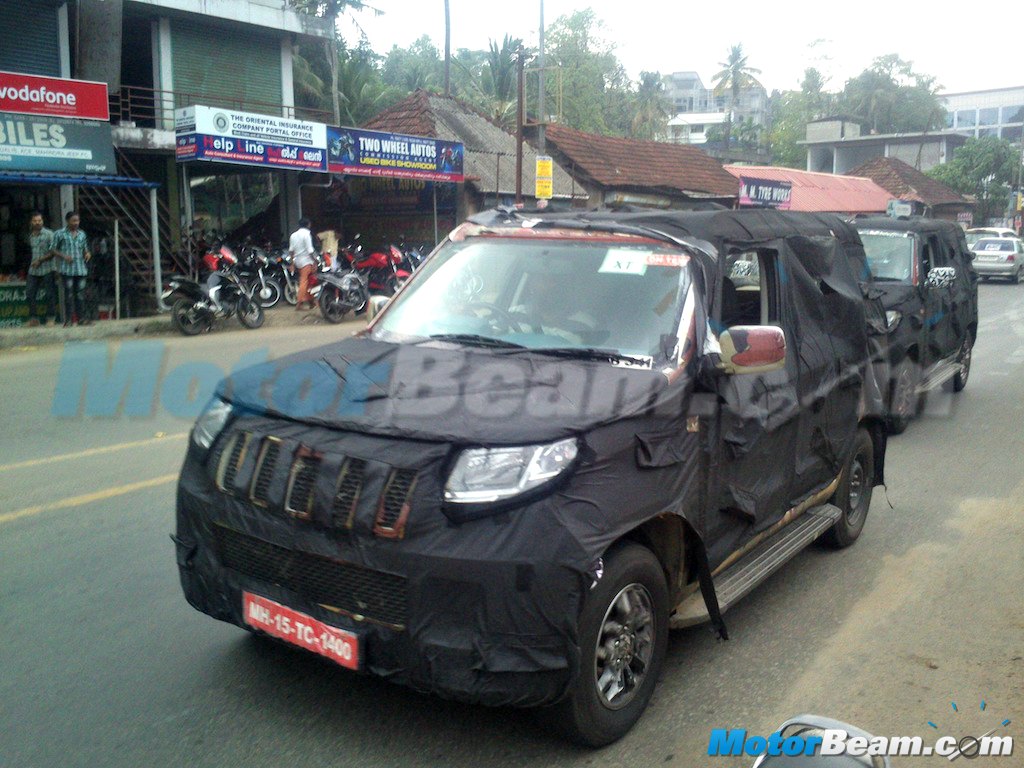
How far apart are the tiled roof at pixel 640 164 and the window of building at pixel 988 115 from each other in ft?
300

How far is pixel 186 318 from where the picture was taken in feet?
53.1

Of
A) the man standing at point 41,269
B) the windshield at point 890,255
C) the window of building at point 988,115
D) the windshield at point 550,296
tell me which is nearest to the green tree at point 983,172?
the windshield at point 890,255

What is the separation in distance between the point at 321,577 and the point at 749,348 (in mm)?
1879

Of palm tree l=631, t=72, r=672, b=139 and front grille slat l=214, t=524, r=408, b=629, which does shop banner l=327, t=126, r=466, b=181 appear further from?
palm tree l=631, t=72, r=672, b=139

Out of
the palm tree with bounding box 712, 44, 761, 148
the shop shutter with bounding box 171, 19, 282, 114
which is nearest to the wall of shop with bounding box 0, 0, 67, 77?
the shop shutter with bounding box 171, 19, 282, 114

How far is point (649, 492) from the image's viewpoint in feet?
11.1

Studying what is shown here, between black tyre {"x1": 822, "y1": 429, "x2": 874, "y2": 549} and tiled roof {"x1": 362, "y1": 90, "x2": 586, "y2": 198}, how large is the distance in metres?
22.0

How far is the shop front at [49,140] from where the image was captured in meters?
15.9

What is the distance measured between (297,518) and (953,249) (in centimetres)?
1019

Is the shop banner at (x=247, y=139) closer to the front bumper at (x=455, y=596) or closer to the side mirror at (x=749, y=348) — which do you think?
the side mirror at (x=749, y=348)

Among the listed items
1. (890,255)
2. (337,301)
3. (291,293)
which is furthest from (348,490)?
(291,293)

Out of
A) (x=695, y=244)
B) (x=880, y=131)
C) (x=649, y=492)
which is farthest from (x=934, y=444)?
(x=880, y=131)

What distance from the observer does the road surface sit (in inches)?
132

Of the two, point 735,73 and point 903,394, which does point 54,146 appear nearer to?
point 903,394
